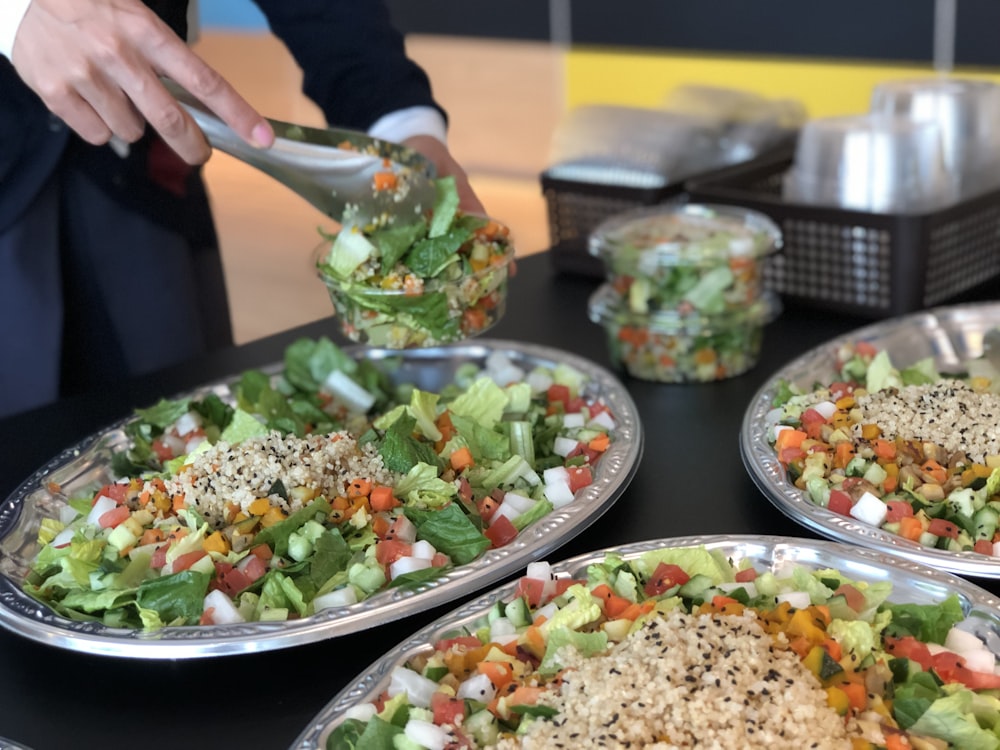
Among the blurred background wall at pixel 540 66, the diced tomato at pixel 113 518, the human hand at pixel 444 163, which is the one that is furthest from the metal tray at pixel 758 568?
the blurred background wall at pixel 540 66

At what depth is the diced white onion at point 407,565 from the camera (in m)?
1.21

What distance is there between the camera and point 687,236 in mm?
1820

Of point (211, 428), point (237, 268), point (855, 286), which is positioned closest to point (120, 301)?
point (211, 428)

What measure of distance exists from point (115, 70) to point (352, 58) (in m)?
0.79

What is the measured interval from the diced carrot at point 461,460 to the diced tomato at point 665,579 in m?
0.35

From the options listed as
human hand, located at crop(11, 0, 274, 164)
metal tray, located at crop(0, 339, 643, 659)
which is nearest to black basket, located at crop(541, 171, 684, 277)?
metal tray, located at crop(0, 339, 643, 659)

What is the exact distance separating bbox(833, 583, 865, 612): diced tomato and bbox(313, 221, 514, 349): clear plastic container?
0.64 m

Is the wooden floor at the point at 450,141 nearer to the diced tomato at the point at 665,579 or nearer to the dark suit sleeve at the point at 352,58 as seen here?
the dark suit sleeve at the point at 352,58

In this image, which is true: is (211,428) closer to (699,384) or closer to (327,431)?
(327,431)

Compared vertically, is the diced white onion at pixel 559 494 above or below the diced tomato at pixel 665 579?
below

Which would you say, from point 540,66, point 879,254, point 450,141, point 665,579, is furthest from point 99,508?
point 540,66

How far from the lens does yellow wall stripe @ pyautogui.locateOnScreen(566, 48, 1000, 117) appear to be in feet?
14.0

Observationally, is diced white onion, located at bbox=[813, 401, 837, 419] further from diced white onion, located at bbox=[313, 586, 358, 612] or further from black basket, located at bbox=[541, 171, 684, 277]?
black basket, located at bbox=[541, 171, 684, 277]

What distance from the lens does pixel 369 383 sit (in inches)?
69.6
